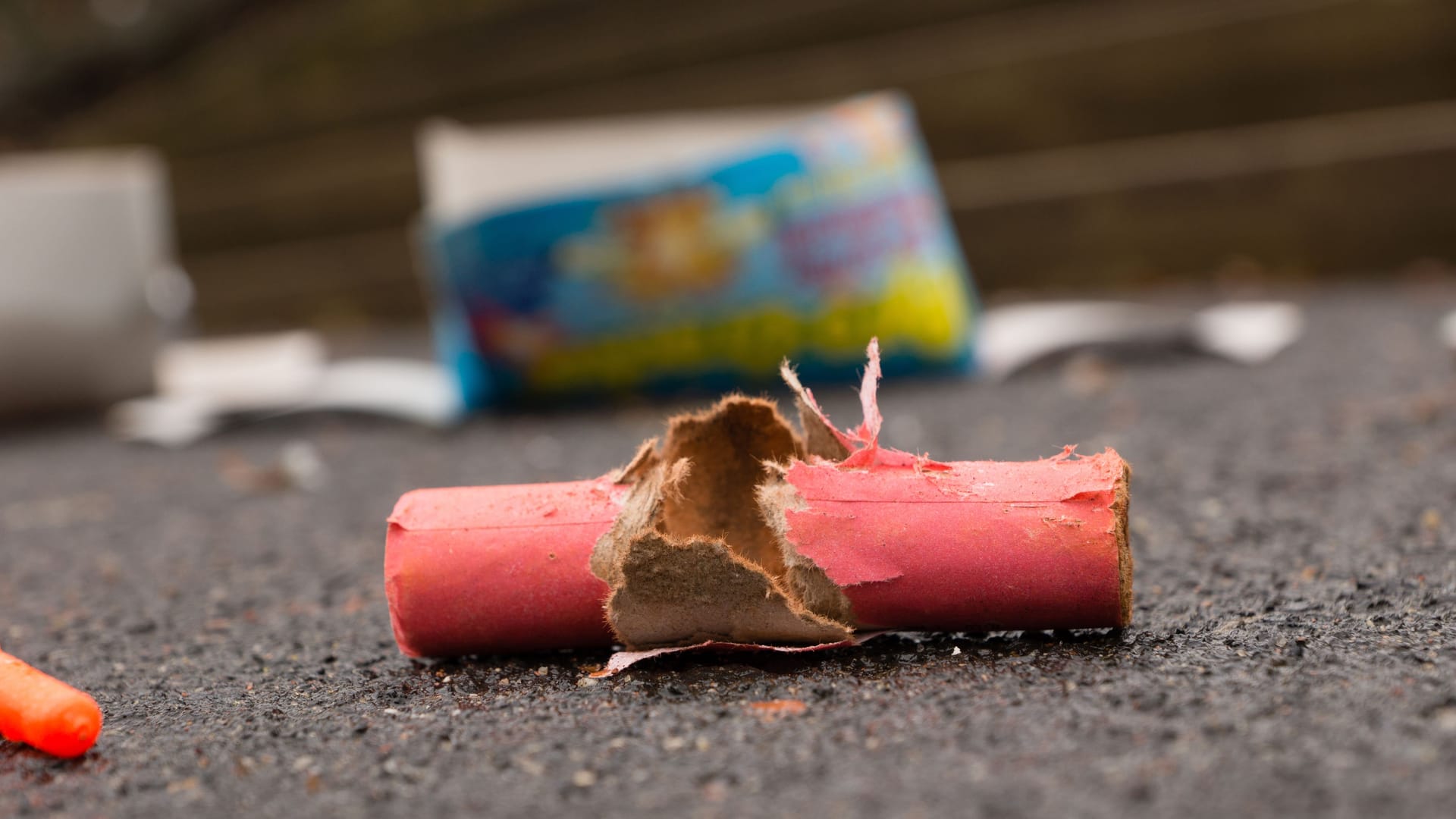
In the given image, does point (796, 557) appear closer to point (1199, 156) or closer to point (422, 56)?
point (1199, 156)

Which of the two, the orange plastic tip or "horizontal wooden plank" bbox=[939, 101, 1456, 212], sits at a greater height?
"horizontal wooden plank" bbox=[939, 101, 1456, 212]

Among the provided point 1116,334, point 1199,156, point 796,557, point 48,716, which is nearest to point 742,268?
point 1116,334

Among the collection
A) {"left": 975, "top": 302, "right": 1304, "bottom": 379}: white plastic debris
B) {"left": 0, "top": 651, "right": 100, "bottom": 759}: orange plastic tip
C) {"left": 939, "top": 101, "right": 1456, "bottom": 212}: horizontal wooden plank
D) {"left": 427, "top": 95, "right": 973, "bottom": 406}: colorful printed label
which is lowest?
{"left": 0, "top": 651, "right": 100, "bottom": 759}: orange plastic tip

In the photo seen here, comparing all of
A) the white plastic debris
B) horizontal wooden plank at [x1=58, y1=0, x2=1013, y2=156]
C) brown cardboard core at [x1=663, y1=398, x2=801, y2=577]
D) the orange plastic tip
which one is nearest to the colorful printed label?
the white plastic debris

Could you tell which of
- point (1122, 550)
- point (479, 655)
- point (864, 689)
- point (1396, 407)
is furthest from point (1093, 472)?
point (1396, 407)

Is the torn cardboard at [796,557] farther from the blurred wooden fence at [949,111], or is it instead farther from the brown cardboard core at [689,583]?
the blurred wooden fence at [949,111]

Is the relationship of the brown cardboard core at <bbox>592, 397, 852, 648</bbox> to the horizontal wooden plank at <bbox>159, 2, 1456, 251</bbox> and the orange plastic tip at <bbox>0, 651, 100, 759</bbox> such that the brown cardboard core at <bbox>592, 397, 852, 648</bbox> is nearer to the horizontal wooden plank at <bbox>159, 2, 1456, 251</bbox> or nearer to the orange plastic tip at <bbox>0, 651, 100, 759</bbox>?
the orange plastic tip at <bbox>0, 651, 100, 759</bbox>

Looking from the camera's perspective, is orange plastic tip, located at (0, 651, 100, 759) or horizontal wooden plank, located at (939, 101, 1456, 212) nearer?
orange plastic tip, located at (0, 651, 100, 759)
